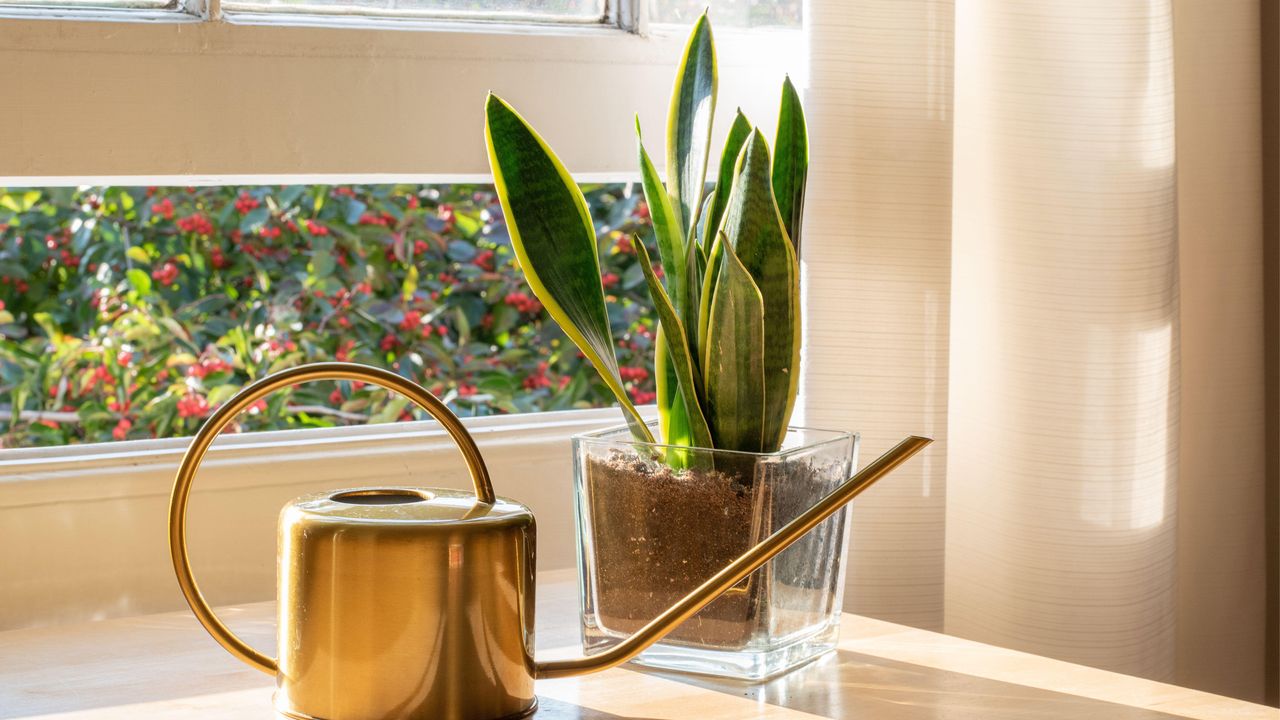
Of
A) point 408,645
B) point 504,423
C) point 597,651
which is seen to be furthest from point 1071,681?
point 504,423

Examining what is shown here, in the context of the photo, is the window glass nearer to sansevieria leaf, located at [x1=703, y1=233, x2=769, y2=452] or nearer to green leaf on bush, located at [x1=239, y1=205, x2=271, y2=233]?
green leaf on bush, located at [x1=239, y1=205, x2=271, y2=233]

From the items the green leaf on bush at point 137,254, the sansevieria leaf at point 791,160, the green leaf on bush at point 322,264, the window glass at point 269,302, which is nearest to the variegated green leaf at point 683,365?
the sansevieria leaf at point 791,160

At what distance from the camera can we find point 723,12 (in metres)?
1.05

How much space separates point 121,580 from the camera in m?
0.88

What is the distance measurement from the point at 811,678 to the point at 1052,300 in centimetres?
31

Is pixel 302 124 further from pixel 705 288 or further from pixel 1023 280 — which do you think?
pixel 1023 280

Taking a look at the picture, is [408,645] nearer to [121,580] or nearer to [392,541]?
[392,541]

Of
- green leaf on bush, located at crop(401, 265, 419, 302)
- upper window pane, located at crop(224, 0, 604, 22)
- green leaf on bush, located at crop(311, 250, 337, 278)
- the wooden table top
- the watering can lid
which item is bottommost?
the wooden table top

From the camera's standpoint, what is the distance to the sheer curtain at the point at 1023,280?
0.84m

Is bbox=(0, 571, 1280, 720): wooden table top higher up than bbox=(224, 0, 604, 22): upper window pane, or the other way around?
bbox=(224, 0, 604, 22): upper window pane

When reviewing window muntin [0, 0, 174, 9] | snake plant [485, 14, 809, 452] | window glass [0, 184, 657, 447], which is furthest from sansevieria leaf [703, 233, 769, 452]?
window glass [0, 184, 657, 447]

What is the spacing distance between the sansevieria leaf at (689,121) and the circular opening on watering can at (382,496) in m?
0.22

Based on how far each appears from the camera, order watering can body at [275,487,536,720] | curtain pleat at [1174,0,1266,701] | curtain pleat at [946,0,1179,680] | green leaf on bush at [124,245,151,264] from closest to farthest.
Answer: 1. watering can body at [275,487,536,720]
2. curtain pleat at [946,0,1179,680]
3. curtain pleat at [1174,0,1266,701]
4. green leaf on bush at [124,245,151,264]

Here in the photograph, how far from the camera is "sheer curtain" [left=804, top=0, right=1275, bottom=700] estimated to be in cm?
84
